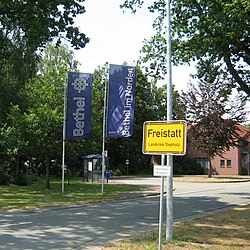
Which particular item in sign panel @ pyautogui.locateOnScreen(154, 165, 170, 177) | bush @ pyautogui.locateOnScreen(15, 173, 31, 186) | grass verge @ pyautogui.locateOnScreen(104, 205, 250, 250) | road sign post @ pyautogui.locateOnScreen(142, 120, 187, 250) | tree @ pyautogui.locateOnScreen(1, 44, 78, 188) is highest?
tree @ pyautogui.locateOnScreen(1, 44, 78, 188)

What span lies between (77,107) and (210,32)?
9.51 meters

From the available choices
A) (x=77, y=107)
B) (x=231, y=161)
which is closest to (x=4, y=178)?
(x=77, y=107)

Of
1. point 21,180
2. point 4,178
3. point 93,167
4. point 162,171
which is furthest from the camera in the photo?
point 93,167

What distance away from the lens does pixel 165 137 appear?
6922 mm

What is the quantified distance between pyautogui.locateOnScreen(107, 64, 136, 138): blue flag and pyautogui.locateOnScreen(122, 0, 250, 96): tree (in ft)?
6.39

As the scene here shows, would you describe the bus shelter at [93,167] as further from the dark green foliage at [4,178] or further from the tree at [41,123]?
the tree at [41,123]

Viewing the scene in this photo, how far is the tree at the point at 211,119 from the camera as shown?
41312mm

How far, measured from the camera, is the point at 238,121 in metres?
42.2

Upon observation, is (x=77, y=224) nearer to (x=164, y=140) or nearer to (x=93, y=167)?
(x=164, y=140)

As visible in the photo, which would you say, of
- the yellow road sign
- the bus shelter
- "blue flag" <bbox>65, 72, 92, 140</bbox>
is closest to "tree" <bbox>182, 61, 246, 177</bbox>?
the bus shelter

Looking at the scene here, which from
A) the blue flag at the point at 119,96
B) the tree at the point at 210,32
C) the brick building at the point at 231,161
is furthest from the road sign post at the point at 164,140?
the brick building at the point at 231,161

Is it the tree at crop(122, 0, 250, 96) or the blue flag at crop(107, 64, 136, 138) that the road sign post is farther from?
the blue flag at crop(107, 64, 136, 138)

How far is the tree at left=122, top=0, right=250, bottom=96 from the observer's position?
1288 cm

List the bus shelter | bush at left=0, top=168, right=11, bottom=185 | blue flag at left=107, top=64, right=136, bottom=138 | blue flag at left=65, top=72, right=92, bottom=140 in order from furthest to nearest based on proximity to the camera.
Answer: the bus shelter → bush at left=0, top=168, right=11, bottom=185 → blue flag at left=65, top=72, right=92, bottom=140 → blue flag at left=107, top=64, right=136, bottom=138
